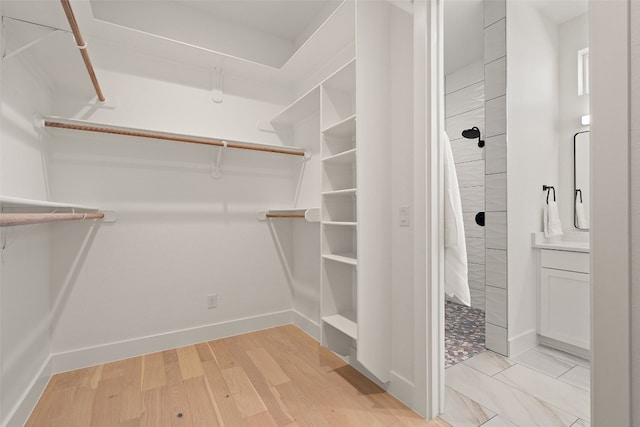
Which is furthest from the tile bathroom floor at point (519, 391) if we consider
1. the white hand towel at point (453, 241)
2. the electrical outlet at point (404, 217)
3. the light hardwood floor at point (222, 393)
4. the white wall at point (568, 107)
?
the white wall at point (568, 107)

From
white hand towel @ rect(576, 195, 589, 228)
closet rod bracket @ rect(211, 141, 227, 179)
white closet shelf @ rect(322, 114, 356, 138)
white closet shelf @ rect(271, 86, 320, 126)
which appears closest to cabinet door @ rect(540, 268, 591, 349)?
white hand towel @ rect(576, 195, 589, 228)

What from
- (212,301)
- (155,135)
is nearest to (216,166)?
(155,135)

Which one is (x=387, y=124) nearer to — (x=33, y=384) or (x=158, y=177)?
(x=158, y=177)

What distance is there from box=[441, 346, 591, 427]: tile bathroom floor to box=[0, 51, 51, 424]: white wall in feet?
7.10

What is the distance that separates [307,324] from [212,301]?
2.73ft

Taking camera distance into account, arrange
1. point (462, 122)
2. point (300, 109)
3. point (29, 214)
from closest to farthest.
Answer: point (29, 214), point (300, 109), point (462, 122)

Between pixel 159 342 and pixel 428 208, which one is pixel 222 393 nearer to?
pixel 159 342

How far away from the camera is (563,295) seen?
2.25 metres

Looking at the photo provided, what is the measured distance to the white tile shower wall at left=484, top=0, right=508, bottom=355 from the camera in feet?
7.21

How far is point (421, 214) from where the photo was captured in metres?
1.56

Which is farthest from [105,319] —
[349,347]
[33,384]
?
[349,347]

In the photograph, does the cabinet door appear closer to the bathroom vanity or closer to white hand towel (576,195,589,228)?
the bathroom vanity

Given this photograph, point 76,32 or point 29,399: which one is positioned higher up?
point 76,32

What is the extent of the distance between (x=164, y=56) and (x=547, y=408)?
340cm
